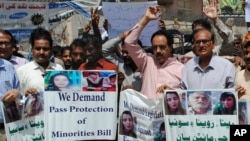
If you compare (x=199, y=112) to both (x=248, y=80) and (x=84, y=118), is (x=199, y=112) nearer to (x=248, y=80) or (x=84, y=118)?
(x=248, y=80)

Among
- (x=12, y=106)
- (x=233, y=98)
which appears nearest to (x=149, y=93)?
(x=233, y=98)

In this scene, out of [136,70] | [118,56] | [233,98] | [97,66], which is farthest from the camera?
[118,56]

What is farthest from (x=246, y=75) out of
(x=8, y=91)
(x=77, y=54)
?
(x=8, y=91)

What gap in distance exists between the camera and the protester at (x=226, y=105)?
5.45 meters

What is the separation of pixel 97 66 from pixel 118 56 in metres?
1.12

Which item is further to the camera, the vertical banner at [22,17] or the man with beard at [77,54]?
the vertical banner at [22,17]

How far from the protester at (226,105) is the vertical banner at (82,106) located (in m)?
1.12

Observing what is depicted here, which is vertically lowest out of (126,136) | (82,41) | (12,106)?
(126,136)

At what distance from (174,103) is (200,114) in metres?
0.27

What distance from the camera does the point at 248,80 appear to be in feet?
19.2

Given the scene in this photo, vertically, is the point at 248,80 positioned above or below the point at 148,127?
above

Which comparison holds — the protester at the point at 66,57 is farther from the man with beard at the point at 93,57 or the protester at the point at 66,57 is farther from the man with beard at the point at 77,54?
the man with beard at the point at 93,57

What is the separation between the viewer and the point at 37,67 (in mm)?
6121

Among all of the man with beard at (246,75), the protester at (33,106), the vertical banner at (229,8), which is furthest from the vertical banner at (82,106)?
the vertical banner at (229,8)
